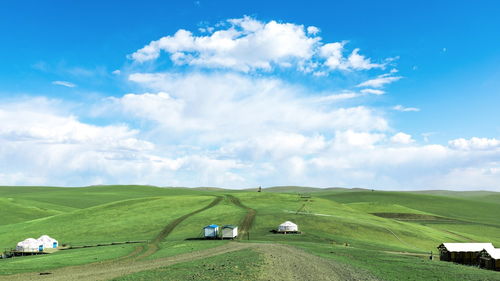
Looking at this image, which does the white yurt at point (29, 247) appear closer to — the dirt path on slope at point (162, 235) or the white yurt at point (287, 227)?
the dirt path on slope at point (162, 235)

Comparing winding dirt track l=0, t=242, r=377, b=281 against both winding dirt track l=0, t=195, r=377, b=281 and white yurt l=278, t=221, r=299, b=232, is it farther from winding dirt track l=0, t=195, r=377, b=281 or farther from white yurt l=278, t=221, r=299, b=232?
white yurt l=278, t=221, r=299, b=232

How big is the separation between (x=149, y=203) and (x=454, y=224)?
11474 cm

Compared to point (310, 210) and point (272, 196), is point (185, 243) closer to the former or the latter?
point (310, 210)

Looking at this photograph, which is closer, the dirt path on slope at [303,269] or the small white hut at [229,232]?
the dirt path on slope at [303,269]

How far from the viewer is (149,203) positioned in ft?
456

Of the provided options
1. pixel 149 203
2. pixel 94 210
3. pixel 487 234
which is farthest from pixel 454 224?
pixel 94 210

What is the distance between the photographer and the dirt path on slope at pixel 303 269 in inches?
1772

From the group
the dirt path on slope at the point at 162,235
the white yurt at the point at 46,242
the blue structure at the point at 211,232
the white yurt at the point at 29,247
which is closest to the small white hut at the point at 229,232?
the blue structure at the point at 211,232

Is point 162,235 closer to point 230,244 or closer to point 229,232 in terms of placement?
point 229,232

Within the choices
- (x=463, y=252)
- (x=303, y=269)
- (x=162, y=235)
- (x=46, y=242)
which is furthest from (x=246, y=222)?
(x=303, y=269)

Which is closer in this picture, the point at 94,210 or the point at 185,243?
the point at 185,243

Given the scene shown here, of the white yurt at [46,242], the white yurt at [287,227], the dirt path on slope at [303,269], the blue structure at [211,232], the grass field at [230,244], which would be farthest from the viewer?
the white yurt at [287,227]

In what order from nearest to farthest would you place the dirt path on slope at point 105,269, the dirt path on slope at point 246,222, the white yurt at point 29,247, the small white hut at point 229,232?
the dirt path on slope at point 105,269 < the white yurt at point 29,247 < the small white hut at point 229,232 < the dirt path on slope at point 246,222

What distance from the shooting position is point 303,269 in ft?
164
